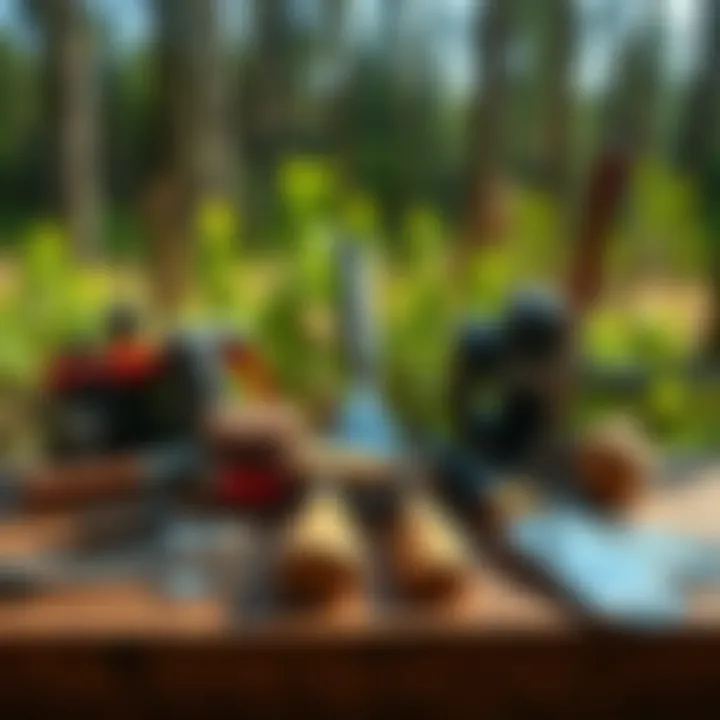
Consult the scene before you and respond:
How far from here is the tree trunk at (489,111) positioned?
112 centimetres

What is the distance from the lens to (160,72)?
43.6 inches

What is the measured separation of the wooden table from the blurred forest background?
9.5 inches

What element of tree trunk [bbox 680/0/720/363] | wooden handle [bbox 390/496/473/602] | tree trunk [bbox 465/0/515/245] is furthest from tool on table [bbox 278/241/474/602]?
A: tree trunk [bbox 680/0/720/363]

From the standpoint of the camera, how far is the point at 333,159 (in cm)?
113

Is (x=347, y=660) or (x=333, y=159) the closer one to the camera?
(x=347, y=660)

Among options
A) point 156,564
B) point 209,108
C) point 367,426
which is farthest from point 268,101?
point 156,564

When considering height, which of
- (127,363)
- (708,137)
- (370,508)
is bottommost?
(370,508)

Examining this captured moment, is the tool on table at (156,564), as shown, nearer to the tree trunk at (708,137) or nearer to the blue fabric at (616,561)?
the blue fabric at (616,561)

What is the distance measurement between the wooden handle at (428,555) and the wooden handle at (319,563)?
0.03 metres

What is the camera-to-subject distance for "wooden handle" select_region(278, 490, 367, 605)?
98 cm

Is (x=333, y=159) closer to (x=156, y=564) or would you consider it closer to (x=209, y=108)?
(x=209, y=108)

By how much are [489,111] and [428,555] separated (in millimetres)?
352

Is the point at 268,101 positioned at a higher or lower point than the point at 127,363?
higher

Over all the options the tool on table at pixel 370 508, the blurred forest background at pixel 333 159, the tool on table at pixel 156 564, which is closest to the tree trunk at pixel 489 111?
the blurred forest background at pixel 333 159
